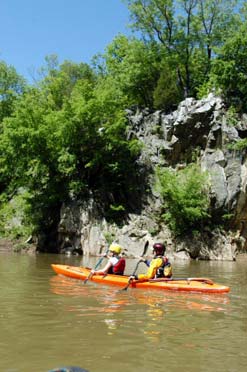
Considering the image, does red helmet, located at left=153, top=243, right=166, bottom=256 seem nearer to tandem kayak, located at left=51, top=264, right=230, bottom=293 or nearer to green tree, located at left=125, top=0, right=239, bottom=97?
tandem kayak, located at left=51, top=264, right=230, bottom=293

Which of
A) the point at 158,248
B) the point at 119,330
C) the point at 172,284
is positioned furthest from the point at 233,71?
the point at 119,330

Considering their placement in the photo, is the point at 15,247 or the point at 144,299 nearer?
the point at 144,299

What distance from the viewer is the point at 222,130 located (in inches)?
1022

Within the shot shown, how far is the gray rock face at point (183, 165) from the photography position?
78.7ft

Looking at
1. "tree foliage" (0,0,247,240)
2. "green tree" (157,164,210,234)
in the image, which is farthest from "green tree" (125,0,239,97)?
"green tree" (157,164,210,234)

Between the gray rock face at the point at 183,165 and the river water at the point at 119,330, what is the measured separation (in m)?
12.7

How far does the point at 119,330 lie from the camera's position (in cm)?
660

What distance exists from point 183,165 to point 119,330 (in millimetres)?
21140

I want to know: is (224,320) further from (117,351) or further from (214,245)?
(214,245)

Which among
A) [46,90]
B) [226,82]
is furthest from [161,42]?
[46,90]

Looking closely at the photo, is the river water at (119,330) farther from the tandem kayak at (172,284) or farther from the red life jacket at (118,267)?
the red life jacket at (118,267)

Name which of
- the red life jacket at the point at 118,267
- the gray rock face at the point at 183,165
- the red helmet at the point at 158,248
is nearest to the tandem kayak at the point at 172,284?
the red life jacket at the point at 118,267

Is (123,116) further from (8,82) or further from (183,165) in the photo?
(8,82)

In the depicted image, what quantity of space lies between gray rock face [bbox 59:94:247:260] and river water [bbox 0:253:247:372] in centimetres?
1266
